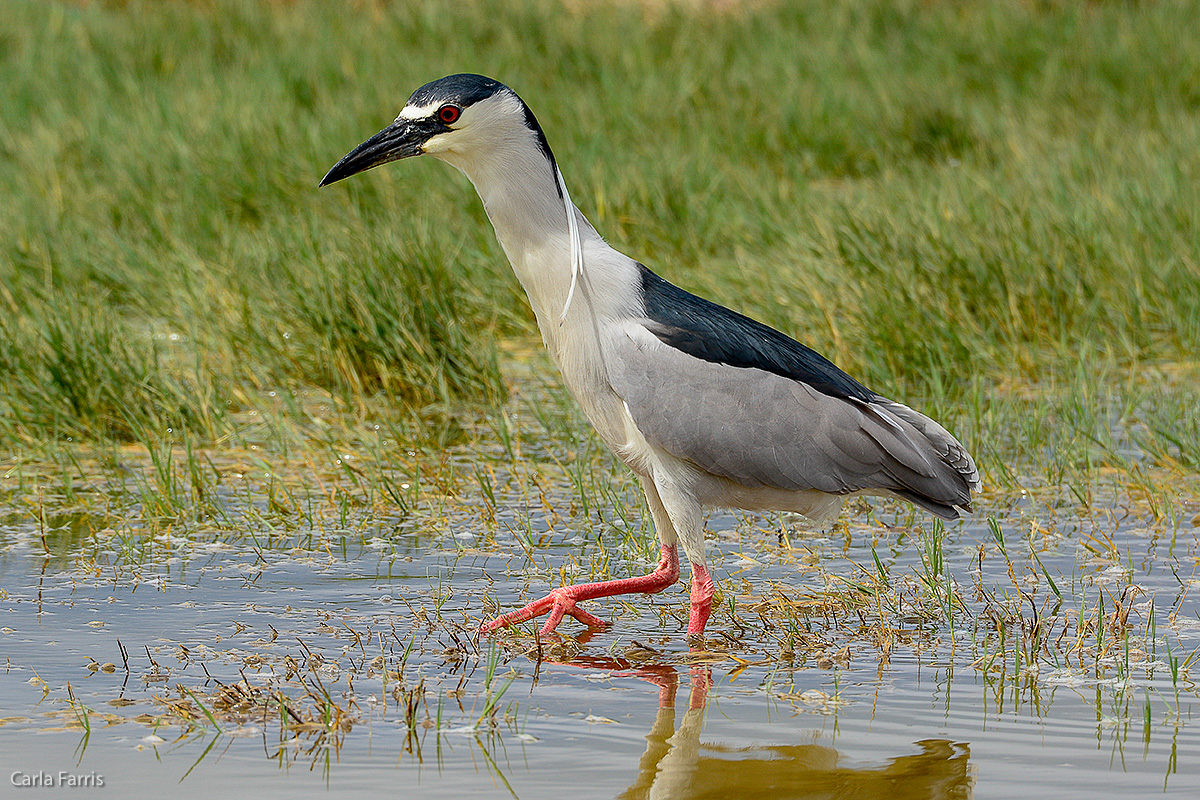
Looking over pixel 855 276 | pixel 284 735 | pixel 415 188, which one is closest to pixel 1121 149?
pixel 855 276

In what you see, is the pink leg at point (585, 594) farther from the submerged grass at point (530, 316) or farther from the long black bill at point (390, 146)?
the long black bill at point (390, 146)

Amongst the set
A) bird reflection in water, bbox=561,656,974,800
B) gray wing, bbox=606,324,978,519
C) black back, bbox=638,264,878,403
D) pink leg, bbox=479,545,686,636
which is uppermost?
black back, bbox=638,264,878,403

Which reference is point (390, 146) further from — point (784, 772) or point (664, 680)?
point (784, 772)

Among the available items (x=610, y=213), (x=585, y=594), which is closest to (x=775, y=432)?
(x=585, y=594)

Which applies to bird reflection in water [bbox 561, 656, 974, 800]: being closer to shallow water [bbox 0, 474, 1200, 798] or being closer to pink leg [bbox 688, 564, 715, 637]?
shallow water [bbox 0, 474, 1200, 798]

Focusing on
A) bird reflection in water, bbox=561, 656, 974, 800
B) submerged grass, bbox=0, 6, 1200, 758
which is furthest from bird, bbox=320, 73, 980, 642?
bird reflection in water, bbox=561, 656, 974, 800

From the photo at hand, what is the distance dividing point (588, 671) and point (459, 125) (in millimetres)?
1541

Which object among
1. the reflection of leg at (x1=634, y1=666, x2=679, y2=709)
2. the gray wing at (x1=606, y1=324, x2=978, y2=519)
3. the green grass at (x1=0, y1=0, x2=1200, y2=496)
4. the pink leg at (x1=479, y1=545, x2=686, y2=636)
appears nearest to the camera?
the reflection of leg at (x1=634, y1=666, x2=679, y2=709)

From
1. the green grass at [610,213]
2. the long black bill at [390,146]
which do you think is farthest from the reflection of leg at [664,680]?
the green grass at [610,213]

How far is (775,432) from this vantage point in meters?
4.44

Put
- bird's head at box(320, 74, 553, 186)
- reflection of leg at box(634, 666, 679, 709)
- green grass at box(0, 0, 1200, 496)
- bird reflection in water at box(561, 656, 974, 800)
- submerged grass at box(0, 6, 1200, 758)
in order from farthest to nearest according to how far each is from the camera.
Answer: green grass at box(0, 0, 1200, 496) < submerged grass at box(0, 6, 1200, 758) < bird's head at box(320, 74, 553, 186) < reflection of leg at box(634, 666, 679, 709) < bird reflection in water at box(561, 656, 974, 800)

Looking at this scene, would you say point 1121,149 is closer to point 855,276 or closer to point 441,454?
point 855,276

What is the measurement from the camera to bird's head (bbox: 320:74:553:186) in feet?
14.6

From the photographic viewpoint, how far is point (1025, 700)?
370 centimetres
